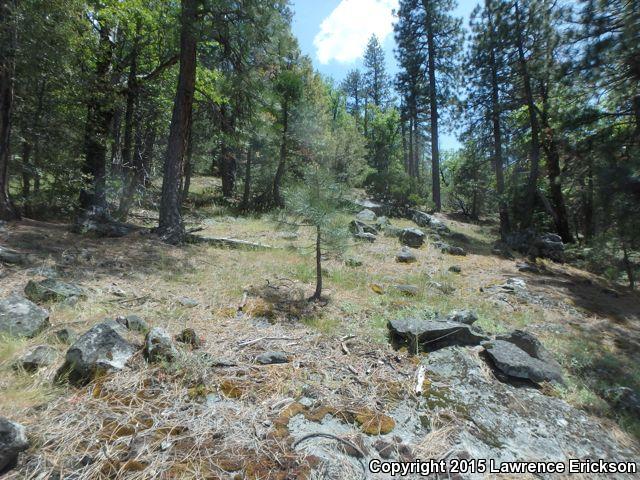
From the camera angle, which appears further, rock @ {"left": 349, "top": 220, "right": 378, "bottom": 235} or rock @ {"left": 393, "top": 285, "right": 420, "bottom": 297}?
rock @ {"left": 349, "top": 220, "right": 378, "bottom": 235}

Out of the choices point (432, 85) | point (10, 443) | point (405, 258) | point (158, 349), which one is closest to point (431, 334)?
point (158, 349)

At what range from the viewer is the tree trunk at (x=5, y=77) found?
20.8ft

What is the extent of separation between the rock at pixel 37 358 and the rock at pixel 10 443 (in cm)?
90

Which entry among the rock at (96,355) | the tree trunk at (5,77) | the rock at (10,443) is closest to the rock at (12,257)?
the tree trunk at (5,77)

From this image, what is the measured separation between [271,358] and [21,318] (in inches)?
95.0

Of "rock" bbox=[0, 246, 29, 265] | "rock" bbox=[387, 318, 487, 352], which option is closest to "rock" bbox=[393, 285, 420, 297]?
"rock" bbox=[387, 318, 487, 352]

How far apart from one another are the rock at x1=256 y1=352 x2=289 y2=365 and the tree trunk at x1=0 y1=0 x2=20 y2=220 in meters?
6.90

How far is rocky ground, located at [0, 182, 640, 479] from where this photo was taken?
2.20 m

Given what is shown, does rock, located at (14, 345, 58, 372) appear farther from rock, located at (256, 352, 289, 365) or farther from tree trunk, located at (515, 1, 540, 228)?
tree trunk, located at (515, 1, 540, 228)

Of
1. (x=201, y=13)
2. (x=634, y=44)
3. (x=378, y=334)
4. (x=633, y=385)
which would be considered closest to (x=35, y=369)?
(x=378, y=334)

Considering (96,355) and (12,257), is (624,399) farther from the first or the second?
(12,257)

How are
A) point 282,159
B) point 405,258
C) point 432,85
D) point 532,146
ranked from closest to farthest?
point 405,258 → point 532,146 → point 282,159 → point 432,85

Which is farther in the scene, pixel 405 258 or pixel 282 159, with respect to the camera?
pixel 282 159

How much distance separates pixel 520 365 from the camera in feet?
11.9
